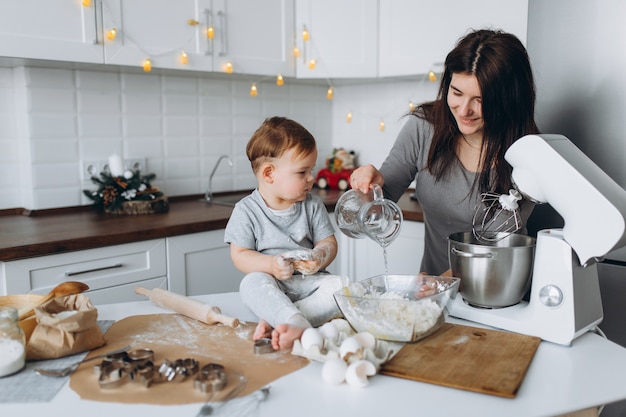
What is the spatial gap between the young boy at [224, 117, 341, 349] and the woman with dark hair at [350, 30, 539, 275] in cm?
16

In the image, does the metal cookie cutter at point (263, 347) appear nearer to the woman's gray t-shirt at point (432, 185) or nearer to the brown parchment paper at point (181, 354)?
the brown parchment paper at point (181, 354)

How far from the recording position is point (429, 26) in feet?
8.45

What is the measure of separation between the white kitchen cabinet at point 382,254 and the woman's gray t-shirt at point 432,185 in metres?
0.68

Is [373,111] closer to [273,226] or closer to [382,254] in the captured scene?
[382,254]

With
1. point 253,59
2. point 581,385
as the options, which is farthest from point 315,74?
point 581,385

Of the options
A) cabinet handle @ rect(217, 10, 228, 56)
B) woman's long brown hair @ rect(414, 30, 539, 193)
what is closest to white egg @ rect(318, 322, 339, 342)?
woman's long brown hair @ rect(414, 30, 539, 193)

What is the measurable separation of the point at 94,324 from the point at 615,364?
931 millimetres

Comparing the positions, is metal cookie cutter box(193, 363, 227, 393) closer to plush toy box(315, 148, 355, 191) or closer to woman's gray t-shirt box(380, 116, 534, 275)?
woman's gray t-shirt box(380, 116, 534, 275)

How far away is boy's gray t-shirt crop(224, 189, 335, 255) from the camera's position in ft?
4.49

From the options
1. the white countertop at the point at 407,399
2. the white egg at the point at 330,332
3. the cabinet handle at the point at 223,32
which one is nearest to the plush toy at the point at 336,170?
the cabinet handle at the point at 223,32

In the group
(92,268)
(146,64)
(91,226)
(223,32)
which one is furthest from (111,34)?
(92,268)

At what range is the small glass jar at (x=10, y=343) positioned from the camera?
38.1 inches

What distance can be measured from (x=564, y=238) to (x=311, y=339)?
0.54 metres

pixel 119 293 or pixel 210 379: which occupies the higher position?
pixel 210 379
